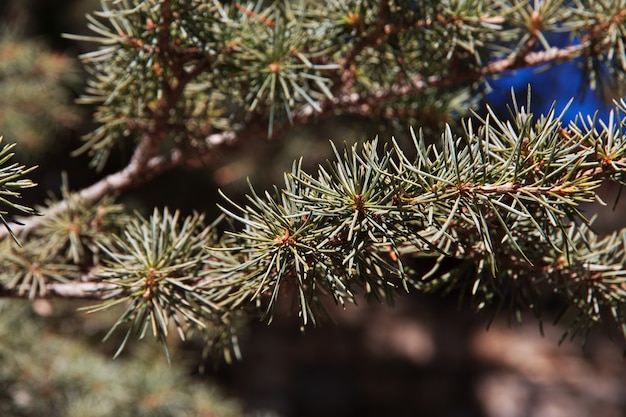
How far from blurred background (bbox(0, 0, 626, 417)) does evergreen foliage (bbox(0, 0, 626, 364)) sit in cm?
6

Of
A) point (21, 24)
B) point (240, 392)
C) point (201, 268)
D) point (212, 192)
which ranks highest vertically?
point (21, 24)

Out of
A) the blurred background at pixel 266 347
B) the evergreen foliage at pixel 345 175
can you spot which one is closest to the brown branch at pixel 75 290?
the evergreen foliage at pixel 345 175

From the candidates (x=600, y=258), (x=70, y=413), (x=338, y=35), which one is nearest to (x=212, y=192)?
(x=70, y=413)

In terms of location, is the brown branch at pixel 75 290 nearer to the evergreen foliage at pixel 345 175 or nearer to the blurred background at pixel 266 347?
the evergreen foliage at pixel 345 175

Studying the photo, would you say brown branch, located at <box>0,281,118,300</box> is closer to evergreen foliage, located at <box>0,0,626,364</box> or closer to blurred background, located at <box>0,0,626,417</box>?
evergreen foliage, located at <box>0,0,626,364</box>

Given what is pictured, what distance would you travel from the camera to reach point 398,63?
55 centimetres

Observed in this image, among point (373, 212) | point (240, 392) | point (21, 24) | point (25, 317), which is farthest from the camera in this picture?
point (240, 392)

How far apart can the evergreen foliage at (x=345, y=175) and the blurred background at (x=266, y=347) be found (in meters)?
0.06

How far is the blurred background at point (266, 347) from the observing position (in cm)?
83

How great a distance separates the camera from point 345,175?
381 millimetres

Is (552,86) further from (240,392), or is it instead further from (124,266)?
(240,392)

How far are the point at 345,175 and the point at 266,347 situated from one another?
1.96 m

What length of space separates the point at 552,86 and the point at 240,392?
5.56ft


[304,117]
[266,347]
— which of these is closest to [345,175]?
[304,117]
